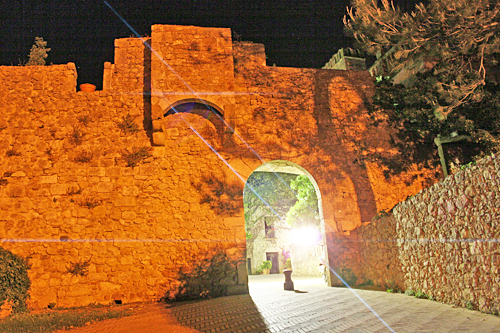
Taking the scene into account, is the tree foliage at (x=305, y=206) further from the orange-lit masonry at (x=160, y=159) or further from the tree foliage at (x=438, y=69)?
the tree foliage at (x=438, y=69)

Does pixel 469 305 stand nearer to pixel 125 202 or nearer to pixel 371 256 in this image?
pixel 371 256

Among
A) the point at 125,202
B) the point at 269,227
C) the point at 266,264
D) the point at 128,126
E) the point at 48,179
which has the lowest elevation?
the point at 266,264

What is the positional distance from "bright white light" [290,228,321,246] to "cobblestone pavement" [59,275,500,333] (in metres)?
7.13

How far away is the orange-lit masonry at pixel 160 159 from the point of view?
707 centimetres

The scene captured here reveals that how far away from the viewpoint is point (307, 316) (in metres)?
4.57

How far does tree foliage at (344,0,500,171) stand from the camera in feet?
25.1

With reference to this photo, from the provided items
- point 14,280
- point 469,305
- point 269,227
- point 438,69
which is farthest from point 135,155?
point 269,227

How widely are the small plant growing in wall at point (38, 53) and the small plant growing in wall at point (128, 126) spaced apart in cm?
293

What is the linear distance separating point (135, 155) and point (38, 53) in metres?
4.07

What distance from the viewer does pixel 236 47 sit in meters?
8.77

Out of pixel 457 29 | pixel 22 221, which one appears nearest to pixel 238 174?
pixel 22 221

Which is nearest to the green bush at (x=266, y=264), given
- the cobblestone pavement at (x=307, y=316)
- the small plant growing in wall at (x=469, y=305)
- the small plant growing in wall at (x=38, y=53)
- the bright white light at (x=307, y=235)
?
the bright white light at (x=307, y=235)

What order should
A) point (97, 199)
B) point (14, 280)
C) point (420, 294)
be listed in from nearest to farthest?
point (420, 294), point (14, 280), point (97, 199)

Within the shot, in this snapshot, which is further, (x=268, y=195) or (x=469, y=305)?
(x=268, y=195)
